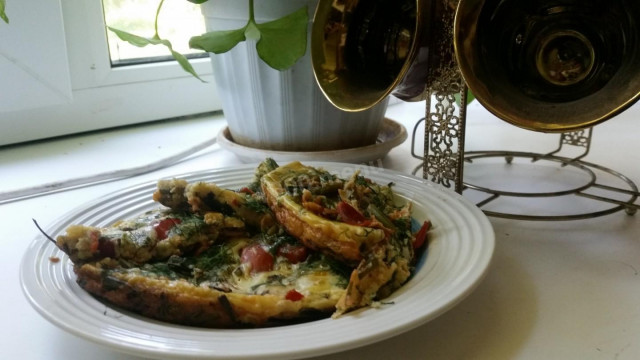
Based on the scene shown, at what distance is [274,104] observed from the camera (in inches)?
33.4

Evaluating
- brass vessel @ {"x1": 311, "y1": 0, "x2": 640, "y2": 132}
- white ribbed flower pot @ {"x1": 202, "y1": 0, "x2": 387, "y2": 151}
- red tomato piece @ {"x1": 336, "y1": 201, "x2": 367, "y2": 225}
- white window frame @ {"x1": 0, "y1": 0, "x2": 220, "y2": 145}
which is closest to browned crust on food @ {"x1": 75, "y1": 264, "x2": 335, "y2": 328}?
red tomato piece @ {"x1": 336, "y1": 201, "x2": 367, "y2": 225}

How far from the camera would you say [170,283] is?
46 cm

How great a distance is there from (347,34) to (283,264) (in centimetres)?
37

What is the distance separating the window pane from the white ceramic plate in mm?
648

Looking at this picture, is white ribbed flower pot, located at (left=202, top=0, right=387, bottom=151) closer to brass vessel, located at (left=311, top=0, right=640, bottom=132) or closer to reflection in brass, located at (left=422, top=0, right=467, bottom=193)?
brass vessel, located at (left=311, top=0, right=640, bottom=132)

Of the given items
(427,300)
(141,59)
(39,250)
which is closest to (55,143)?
(141,59)

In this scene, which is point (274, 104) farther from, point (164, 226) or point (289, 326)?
point (289, 326)

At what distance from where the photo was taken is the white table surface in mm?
461

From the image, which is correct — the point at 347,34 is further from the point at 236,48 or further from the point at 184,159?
the point at 184,159

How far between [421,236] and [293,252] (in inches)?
5.2

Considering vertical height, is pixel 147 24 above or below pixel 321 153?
above

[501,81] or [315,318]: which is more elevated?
[501,81]

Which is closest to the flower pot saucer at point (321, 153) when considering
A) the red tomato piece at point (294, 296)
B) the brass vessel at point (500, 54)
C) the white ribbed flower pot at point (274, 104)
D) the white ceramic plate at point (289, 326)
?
the white ribbed flower pot at point (274, 104)

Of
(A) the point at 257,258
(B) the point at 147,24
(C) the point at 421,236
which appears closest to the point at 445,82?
(C) the point at 421,236
